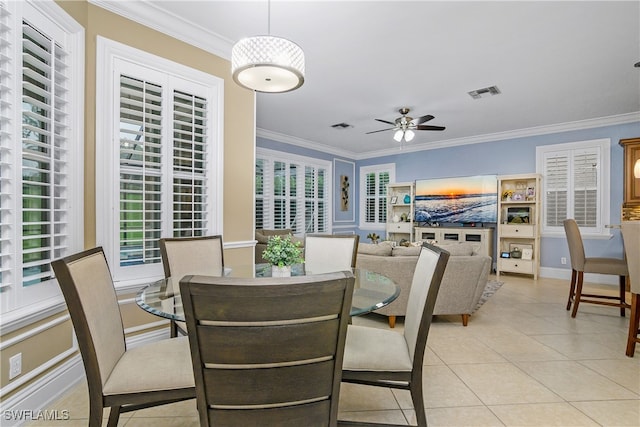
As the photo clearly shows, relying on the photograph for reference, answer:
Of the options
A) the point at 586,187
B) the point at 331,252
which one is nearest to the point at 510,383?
the point at 331,252

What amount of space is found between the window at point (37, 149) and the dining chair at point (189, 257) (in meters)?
0.60

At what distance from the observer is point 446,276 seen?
10.6ft

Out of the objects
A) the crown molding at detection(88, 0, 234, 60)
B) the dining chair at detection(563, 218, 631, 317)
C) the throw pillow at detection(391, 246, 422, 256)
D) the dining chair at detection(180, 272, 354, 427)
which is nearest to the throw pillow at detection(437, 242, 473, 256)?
the throw pillow at detection(391, 246, 422, 256)

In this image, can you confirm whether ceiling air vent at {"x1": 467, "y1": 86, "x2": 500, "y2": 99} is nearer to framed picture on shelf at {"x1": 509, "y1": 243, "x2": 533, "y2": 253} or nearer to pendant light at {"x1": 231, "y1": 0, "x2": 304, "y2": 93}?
pendant light at {"x1": 231, "y1": 0, "x2": 304, "y2": 93}

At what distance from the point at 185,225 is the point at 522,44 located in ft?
11.3

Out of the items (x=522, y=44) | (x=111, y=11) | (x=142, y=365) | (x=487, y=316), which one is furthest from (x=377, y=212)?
(x=142, y=365)

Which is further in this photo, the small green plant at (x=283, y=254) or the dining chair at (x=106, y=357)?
the small green plant at (x=283, y=254)

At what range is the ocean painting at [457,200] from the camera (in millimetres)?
6176

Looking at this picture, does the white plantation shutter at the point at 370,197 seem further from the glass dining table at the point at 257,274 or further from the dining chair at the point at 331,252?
the glass dining table at the point at 257,274

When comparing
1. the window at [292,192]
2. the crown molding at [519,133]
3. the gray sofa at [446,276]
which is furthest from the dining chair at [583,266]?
the window at [292,192]

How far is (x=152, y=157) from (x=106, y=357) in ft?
5.72

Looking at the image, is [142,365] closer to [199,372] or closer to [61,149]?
[199,372]

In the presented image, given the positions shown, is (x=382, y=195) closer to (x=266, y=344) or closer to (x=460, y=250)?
(x=460, y=250)

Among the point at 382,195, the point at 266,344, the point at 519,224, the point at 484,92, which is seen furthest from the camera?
the point at 382,195
